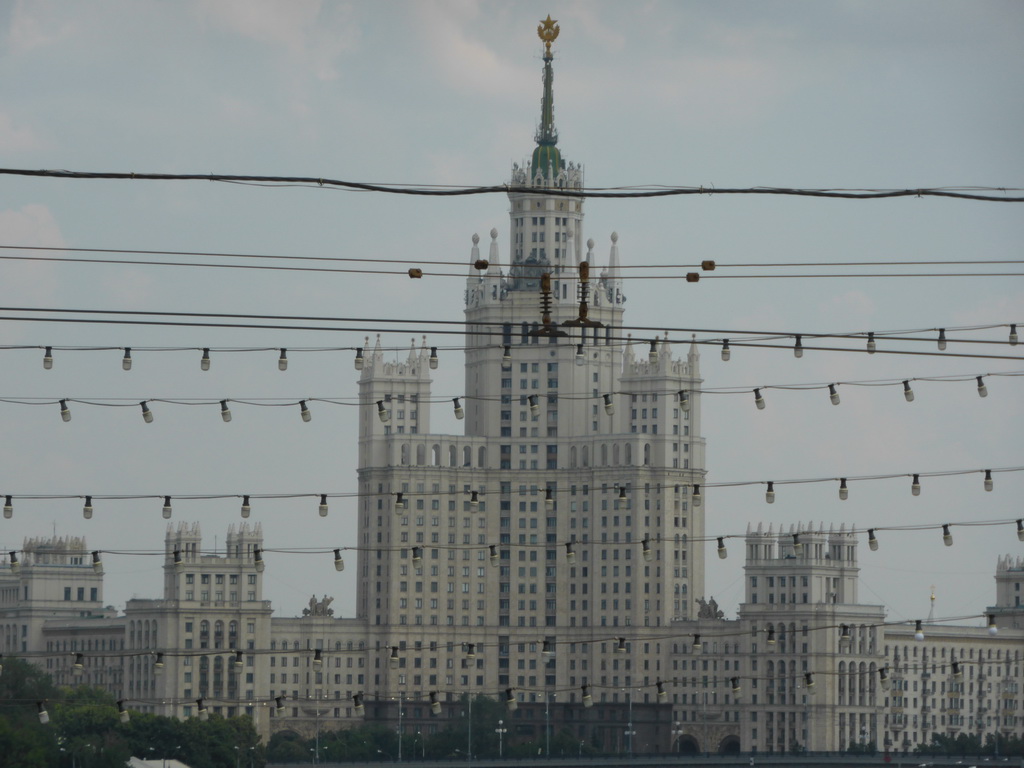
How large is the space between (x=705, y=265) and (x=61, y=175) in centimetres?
1474

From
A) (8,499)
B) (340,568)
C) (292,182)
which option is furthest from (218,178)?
(340,568)

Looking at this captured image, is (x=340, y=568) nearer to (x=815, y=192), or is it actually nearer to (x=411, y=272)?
(x=411, y=272)

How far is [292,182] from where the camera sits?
51031 mm

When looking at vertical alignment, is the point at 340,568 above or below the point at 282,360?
below

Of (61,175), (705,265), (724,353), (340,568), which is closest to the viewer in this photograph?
(61,175)

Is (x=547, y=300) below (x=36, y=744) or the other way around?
the other way around

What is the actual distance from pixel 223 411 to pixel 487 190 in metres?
17.9

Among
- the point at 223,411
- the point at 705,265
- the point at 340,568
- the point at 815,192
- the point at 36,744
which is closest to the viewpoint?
the point at 815,192

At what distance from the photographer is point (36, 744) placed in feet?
599

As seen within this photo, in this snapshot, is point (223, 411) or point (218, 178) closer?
point (218, 178)

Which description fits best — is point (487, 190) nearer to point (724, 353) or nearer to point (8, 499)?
point (724, 353)

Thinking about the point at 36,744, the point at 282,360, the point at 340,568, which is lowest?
the point at 36,744

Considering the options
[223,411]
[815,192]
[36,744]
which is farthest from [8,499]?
[36,744]

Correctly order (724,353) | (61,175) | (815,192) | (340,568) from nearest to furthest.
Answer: (61,175)
(815,192)
(724,353)
(340,568)
